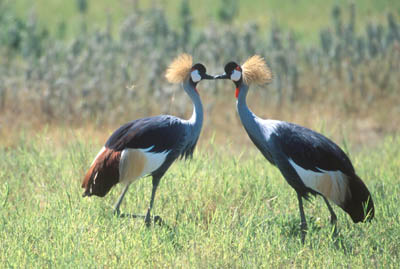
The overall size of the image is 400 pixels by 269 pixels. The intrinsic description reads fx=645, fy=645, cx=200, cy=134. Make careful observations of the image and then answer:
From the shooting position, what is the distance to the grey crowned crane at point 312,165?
15.0 ft

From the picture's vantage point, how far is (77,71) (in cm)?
863

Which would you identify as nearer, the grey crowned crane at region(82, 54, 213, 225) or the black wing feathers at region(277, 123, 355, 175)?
the black wing feathers at region(277, 123, 355, 175)

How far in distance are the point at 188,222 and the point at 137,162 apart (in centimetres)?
60

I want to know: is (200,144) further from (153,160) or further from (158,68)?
(153,160)

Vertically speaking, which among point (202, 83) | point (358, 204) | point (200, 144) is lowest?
point (358, 204)

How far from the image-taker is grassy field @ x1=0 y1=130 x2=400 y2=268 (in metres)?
3.99

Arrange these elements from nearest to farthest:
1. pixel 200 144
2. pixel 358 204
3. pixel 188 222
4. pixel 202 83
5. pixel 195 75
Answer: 1. pixel 358 204
2. pixel 188 222
3. pixel 195 75
4. pixel 200 144
5. pixel 202 83

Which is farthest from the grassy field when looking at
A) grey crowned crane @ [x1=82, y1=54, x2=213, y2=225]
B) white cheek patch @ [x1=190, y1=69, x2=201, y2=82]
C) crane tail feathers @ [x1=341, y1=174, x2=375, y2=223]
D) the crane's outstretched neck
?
white cheek patch @ [x1=190, y1=69, x2=201, y2=82]

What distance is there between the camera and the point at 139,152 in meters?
4.78

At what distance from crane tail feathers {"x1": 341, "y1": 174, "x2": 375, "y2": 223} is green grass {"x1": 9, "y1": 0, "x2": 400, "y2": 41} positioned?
1279cm

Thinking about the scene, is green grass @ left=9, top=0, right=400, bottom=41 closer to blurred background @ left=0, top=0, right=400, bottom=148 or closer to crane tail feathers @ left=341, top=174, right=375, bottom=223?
blurred background @ left=0, top=0, right=400, bottom=148

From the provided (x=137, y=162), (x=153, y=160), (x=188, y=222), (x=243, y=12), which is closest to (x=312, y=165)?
(x=188, y=222)

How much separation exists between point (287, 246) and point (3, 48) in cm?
669

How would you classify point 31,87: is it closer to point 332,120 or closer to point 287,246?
point 332,120
